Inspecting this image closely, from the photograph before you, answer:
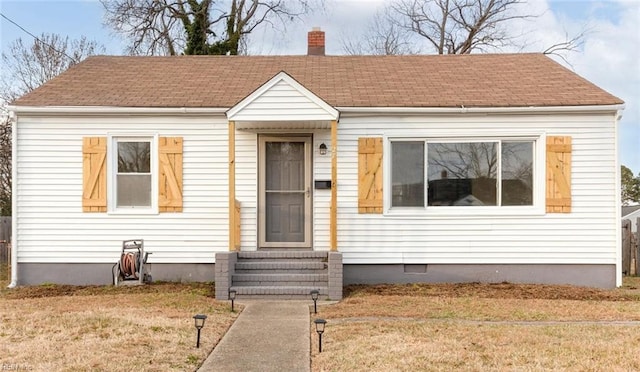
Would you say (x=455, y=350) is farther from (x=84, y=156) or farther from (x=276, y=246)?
(x=84, y=156)

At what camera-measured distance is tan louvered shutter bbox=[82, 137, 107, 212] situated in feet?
32.0

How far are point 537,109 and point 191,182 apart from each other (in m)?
6.50

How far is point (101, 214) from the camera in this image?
9.84 metres

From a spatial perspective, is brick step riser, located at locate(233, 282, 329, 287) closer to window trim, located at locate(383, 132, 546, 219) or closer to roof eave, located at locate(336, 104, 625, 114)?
window trim, located at locate(383, 132, 546, 219)

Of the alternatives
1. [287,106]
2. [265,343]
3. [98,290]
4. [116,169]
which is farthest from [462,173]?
[98,290]

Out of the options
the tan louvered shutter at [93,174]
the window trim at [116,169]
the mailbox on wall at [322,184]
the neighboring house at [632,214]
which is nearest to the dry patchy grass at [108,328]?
the window trim at [116,169]

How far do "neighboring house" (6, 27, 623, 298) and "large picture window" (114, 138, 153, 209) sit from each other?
0.03m

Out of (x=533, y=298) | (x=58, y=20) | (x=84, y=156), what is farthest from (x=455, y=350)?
(x=58, y=20)

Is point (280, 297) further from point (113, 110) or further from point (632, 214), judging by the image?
point (632, 214)

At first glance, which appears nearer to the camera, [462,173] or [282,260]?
[282,260]

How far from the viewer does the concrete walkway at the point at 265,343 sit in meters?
5.08

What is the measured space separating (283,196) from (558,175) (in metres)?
5.10

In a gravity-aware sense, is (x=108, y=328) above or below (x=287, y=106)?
below

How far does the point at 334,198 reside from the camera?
907 cm
